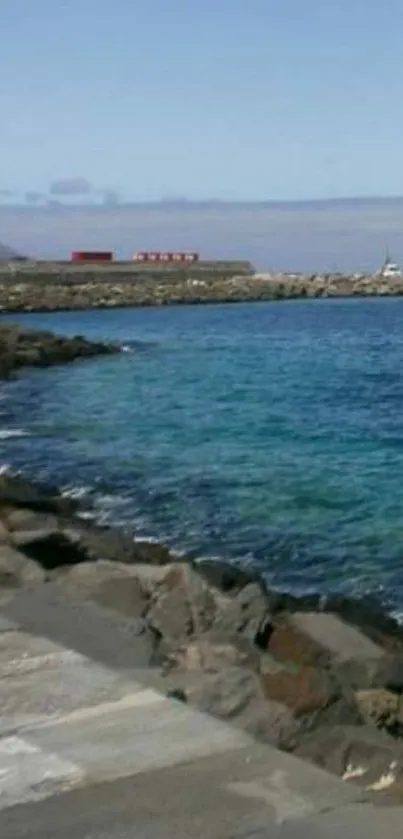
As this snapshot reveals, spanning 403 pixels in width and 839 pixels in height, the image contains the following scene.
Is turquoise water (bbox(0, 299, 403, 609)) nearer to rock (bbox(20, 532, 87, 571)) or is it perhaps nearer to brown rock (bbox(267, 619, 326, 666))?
rock (bbox(20, 532, 87, 571))

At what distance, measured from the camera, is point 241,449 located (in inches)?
629

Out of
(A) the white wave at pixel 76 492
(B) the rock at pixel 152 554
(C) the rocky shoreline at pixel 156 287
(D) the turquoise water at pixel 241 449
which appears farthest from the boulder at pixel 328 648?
(C) the rocky shoreline at pixel 156 287

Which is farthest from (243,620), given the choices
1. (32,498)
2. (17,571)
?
(32,498)

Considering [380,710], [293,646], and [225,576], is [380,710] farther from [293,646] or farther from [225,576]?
[225,576]

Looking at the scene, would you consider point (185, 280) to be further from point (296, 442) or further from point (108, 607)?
point (108, 607)

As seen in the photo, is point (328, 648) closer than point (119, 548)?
Yes

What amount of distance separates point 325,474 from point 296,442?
288 centimetres

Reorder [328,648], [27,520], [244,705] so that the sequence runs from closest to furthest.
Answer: [244,705], [328,648], [27,520]

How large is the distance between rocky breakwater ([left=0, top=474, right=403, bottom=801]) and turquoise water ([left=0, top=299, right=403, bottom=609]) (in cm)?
107

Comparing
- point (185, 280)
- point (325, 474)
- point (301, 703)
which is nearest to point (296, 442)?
point (325, 474)

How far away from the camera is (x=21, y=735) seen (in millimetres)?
4059

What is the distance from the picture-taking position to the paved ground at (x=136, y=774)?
342 cm

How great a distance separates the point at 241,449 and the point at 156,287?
5458 cm

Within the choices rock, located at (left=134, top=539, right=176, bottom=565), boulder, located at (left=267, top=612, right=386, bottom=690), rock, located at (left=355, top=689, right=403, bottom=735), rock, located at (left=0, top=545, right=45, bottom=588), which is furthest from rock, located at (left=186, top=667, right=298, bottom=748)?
rock, located at (left=134, top=539, right=176, bottom=565)
